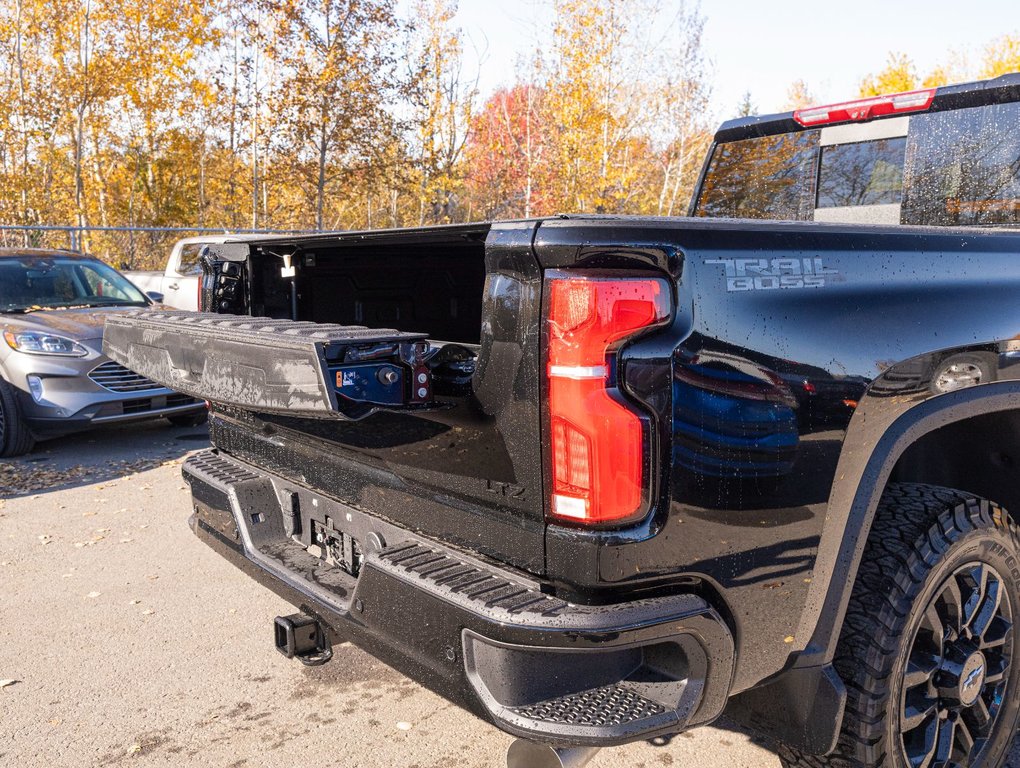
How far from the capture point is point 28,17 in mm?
19125

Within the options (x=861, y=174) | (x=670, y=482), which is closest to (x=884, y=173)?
(x=861, y=174)

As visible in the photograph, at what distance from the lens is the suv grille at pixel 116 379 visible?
6621 mm

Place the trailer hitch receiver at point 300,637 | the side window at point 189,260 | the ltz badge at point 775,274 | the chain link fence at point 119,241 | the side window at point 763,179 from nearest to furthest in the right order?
the ltz badge at point 775,274, the trailer hitch receiver at point 300,637, the side window at point 763,179, the side window at point 189,260, the chain link fence at point 119,241

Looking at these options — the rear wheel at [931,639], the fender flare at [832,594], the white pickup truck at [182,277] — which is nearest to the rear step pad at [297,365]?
the fender flare at [832,594]

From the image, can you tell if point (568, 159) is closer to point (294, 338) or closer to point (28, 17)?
point (28, 17)

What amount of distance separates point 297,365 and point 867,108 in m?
2.94

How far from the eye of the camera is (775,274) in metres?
1.83

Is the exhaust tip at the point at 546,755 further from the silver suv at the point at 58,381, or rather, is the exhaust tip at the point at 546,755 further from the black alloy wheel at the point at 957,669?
the silver suv at the point at 58,381

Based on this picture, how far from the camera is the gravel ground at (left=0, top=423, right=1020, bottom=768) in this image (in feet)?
8.91

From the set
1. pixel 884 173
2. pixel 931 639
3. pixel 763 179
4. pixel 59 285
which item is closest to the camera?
pixel 931 639

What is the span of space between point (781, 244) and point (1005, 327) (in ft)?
2.75

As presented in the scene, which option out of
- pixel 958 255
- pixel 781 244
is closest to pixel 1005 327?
pixel 958 255

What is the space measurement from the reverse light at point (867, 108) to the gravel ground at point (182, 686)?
8.64 feet

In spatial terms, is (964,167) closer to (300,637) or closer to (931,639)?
(931,639)
